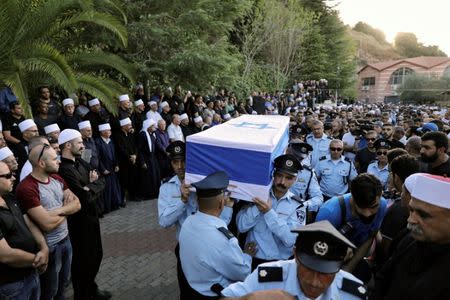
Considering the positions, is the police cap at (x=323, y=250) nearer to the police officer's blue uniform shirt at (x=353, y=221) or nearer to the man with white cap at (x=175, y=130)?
the police officer's blue uniform shirt at (x=353, y=221)

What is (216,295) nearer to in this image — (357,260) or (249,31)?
(357,260)

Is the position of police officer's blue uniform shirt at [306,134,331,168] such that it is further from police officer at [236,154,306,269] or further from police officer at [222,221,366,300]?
police officer at [222,221,366,300]

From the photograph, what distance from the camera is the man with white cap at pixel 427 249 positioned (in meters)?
1.78

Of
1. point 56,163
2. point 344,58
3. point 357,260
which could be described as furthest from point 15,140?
point 344,58

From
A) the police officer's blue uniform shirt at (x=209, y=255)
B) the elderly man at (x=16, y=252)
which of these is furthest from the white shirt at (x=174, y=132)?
the police officer's blue uniform shirt at (x=209, y=255)

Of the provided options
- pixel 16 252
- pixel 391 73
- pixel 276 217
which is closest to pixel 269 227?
pixel 276 217

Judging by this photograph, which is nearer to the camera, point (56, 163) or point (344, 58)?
point (56, 163)

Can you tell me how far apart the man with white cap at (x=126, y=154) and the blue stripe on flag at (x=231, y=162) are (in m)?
4.73

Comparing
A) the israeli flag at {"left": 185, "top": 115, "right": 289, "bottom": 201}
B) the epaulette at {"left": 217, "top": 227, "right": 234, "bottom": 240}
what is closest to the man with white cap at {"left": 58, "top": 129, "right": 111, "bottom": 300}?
the israeli flag at {"left": 185, "top": 115, "right": 289, "bottom": 201}

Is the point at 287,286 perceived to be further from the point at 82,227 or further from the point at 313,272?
the point at 82,227

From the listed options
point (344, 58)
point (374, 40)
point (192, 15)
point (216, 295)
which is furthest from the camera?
point (374, 40)

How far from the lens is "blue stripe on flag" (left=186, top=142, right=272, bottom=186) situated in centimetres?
302

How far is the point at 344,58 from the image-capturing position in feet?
125

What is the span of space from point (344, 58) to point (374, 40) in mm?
85202
